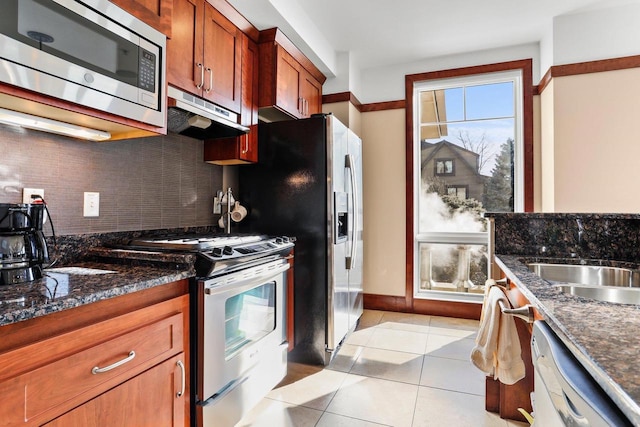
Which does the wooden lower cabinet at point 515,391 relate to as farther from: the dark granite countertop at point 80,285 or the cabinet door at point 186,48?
the cabinet door at point 186,48

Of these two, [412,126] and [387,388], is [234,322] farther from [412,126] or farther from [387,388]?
[412,126]

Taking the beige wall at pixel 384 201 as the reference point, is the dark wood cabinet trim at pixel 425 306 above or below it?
below

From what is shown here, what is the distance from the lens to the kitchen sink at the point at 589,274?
158 centimetres

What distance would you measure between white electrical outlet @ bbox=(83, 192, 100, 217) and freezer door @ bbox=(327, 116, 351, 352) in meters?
1.36

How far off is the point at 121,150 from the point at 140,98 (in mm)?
513

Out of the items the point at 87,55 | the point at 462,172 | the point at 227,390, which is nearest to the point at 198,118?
the point at 87,55

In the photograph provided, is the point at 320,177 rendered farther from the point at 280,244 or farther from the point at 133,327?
the point at 133,327

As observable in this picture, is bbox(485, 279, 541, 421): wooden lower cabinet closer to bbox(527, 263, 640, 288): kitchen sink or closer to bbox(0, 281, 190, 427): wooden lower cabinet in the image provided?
bbox(527, 263, 640, 288): kitchen sink

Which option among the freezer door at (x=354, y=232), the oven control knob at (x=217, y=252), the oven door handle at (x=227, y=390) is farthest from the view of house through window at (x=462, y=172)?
the oven control knob at (x=217, y=252)

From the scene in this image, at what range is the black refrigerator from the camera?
2408mm

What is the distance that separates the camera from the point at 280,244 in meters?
2.09

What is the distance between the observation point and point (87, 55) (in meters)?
1.27

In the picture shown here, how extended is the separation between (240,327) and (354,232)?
1.35 m

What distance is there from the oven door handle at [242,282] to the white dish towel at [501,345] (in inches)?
43.8
